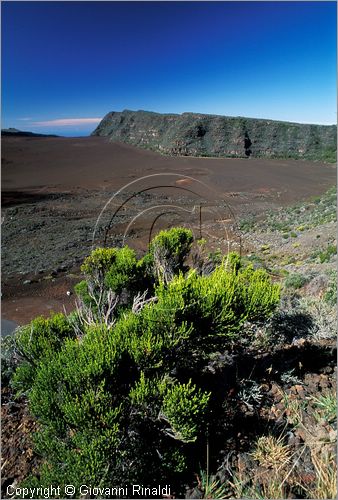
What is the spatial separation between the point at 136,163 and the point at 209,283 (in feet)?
114

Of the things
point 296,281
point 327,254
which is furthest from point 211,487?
point 327,254

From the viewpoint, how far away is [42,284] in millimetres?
11500

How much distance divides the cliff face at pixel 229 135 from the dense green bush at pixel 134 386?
44.9 m

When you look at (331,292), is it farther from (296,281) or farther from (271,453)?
(271,453)

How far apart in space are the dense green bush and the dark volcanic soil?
7.05 feet

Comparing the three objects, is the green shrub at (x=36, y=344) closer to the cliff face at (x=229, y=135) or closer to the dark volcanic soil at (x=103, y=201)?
the dark volcanic soil at (x=103, y=201)

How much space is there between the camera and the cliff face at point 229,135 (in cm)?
4856

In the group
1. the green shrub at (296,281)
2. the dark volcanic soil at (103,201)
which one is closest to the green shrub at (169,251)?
the dark volcanic soil at (103,201)

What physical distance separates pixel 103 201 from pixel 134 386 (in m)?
24.9

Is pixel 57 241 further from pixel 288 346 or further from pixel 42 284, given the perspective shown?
pixel 288 346

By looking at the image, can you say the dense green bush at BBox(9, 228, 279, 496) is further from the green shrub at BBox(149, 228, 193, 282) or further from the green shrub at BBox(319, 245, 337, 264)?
the green shrub at BBox(319, 245, 337, 264)

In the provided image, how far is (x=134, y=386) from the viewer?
10.4 feet

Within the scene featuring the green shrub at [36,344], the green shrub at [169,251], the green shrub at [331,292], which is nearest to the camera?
the green shrub at [36,344]

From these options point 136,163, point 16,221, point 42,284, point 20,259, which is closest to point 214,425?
point 42,284
